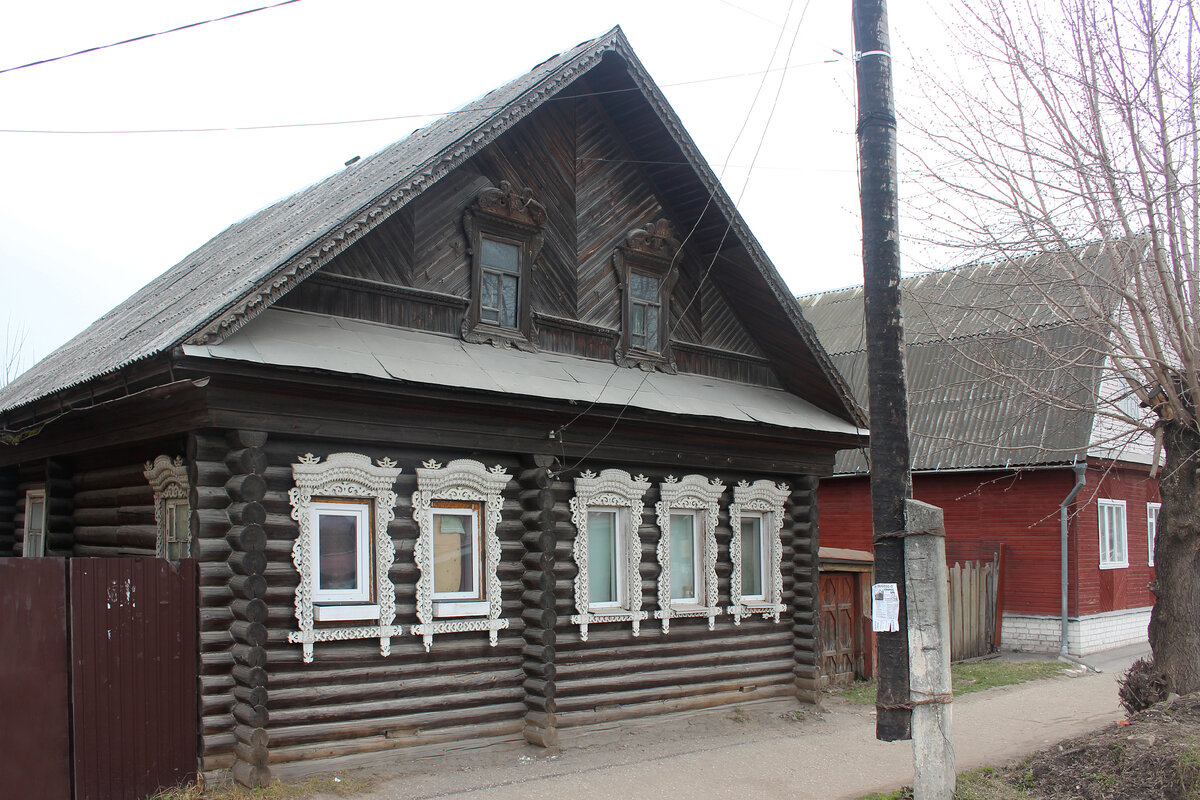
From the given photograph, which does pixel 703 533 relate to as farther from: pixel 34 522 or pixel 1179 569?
pixel 34 522

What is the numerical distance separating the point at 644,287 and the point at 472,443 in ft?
12.1

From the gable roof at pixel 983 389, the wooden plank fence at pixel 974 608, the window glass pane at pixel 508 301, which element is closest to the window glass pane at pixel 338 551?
the window glass pane at pixel 508 301

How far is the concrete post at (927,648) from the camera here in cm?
737

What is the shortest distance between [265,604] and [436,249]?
4.03 meters

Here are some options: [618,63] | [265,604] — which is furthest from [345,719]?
[618,63]

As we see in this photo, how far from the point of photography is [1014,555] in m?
19.5

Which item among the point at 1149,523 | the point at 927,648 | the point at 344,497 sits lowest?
the point at 1149,523

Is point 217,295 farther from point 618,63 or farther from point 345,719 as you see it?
point 618,63

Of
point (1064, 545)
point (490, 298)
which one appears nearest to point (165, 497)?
point (490, 298)

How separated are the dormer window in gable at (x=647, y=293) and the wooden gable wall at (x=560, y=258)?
14 centimetres

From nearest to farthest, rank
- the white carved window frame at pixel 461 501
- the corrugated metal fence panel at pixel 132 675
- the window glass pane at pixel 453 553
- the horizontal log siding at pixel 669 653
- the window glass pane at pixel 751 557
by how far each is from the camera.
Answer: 1. the corrugated metal fence panel at pixel 132 675
2. the white carved window frame at pixel 461 501
3. the window glass pane at pixel 453 553
4. the horizontal log siding at pixel 669 653
5. the window glass pane at pixel 751 557

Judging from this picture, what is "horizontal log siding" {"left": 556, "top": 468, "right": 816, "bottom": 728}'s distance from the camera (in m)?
10.7

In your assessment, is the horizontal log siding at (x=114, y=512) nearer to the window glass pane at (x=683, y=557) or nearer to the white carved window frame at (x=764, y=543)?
the window glass pane at (x=683, y=557)

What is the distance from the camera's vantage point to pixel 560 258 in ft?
37.6
